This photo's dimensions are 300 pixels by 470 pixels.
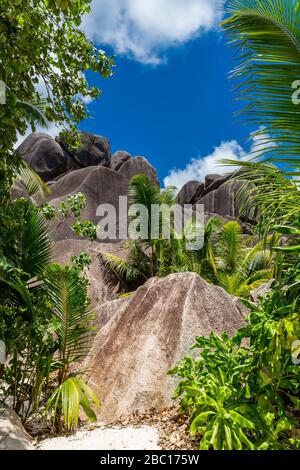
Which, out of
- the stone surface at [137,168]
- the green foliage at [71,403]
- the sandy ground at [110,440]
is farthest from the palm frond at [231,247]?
the stone surface at [137,168]

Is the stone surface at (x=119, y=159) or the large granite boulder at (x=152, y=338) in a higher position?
the stone surface at (x=119, y=159)

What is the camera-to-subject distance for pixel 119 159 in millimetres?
33250

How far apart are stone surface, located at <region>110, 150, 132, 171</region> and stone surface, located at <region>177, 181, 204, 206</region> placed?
18.8ft

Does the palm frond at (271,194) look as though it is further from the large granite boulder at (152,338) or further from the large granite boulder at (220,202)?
the large granite boulder at (220,202)

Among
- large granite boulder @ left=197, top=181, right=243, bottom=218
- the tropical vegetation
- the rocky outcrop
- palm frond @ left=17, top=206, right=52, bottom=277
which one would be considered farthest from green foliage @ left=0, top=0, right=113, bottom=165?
large granite boulder @ left=197, top=181, right=243, bottom=218

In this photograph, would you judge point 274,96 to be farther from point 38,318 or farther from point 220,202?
point 220,202

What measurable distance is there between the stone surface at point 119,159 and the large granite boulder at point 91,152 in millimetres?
1159

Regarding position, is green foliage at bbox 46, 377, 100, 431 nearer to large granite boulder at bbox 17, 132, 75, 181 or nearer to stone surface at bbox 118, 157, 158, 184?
large granite boulder at bbox 17, 132, 75, 181

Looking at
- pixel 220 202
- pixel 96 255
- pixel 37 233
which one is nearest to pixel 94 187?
pixel 96 255

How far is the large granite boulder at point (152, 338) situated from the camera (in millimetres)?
5520

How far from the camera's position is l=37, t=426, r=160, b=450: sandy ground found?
13.2ft

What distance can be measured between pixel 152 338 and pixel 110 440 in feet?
6.01
